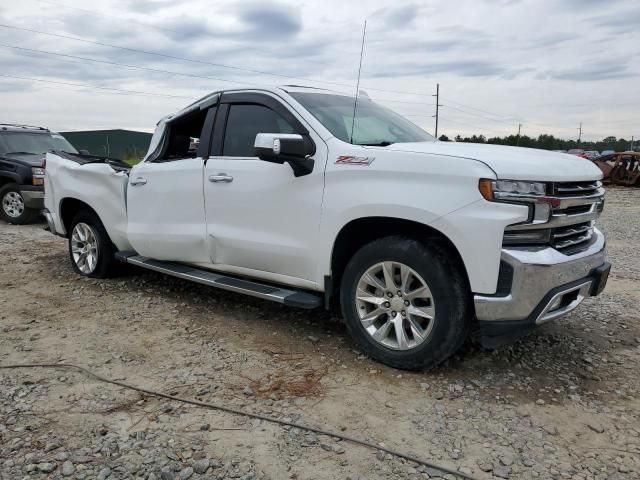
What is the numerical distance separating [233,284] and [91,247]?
2465mm

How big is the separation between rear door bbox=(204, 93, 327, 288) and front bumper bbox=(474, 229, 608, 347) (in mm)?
1305

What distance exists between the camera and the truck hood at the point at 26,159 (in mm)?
10461

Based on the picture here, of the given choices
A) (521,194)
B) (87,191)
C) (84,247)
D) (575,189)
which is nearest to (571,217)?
(575,189)

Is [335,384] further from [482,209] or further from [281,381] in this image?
[482,209]

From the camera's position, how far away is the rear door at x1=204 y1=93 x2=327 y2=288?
4051 millimetres

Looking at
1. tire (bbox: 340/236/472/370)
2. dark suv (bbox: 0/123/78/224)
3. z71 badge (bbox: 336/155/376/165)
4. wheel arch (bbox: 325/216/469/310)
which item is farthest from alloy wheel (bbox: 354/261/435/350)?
dark suv (bbox: 0/123/78/224)

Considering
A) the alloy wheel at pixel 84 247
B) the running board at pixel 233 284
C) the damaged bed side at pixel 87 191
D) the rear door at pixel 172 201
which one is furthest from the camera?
the alloy wheel at pixel 84 247

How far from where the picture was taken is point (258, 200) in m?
4.30

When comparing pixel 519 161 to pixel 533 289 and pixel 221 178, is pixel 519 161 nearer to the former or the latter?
pixel 533 289

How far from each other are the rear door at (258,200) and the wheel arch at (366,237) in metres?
0.17

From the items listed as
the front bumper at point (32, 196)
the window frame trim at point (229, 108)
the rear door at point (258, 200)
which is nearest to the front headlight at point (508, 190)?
the rear door at point (258, 200)

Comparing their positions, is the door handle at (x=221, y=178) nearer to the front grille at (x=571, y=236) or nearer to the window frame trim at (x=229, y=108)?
the window frame trim at (x=229, y=108)

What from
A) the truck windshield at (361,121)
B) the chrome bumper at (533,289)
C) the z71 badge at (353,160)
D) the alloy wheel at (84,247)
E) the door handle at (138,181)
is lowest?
the alloy wheel at (84,247)

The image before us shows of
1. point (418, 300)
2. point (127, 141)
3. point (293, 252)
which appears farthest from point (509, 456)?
point (127, 141)
